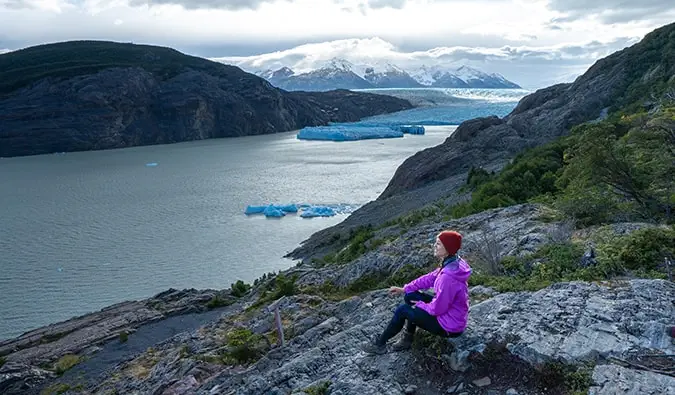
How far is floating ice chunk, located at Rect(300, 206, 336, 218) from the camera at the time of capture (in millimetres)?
25550

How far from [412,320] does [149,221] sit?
72.6 ft

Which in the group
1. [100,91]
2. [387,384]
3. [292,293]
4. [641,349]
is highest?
[100,91]

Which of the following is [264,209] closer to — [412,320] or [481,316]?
[481,316]

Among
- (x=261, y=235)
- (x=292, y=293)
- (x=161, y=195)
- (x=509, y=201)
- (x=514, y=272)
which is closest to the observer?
(x=514, y=272)

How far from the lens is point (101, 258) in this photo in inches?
781

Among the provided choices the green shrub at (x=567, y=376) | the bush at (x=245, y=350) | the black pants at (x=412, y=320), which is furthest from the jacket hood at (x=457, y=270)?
the bush at (x=245, y=350)

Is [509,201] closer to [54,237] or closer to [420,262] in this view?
[420,262]

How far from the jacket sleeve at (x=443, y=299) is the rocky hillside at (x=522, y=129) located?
14802 mm

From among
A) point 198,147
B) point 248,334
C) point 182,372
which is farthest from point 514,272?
point 198,147

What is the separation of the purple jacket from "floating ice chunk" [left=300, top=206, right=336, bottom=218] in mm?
20887

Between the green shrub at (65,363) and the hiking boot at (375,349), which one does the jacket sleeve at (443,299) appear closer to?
the hiking boot at (375,349)

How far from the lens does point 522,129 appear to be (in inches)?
1087


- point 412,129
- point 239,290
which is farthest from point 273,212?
point 412,129

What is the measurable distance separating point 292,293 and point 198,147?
1984 inches
